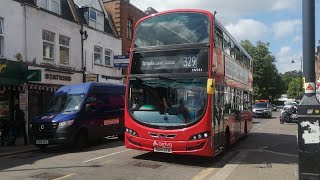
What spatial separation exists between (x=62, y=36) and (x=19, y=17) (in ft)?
12.6

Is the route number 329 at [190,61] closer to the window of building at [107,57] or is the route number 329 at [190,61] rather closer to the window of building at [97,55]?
the window of building at [97,55]

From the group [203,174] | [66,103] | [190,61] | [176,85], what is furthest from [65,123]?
[203,174]

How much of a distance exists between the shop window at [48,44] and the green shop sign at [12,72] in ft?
8.03

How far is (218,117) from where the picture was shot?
39.4ft

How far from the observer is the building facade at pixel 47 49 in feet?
63.4

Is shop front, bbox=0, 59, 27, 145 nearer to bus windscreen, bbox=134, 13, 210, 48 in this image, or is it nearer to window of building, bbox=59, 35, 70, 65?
window of building, bbox=59, 35, 70, 65

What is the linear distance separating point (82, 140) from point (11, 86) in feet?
19.7

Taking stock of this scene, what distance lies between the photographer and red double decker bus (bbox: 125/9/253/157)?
36.3ft

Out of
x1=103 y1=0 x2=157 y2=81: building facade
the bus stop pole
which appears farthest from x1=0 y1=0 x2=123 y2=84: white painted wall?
the bus stop pole

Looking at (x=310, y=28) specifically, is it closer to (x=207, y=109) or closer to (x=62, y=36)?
(x=207, y=109)

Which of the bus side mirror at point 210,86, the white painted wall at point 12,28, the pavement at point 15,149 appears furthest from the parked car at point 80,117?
the bus side mirror at point 210,86

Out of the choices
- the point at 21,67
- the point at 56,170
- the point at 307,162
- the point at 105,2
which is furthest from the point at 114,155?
the point at 105,2

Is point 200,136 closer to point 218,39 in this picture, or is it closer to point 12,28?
point 218,39

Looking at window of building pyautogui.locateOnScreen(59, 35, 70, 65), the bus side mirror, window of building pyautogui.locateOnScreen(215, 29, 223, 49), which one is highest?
A: window of building pyautogui.locateOnScreen(59, 35, 70, 65)
